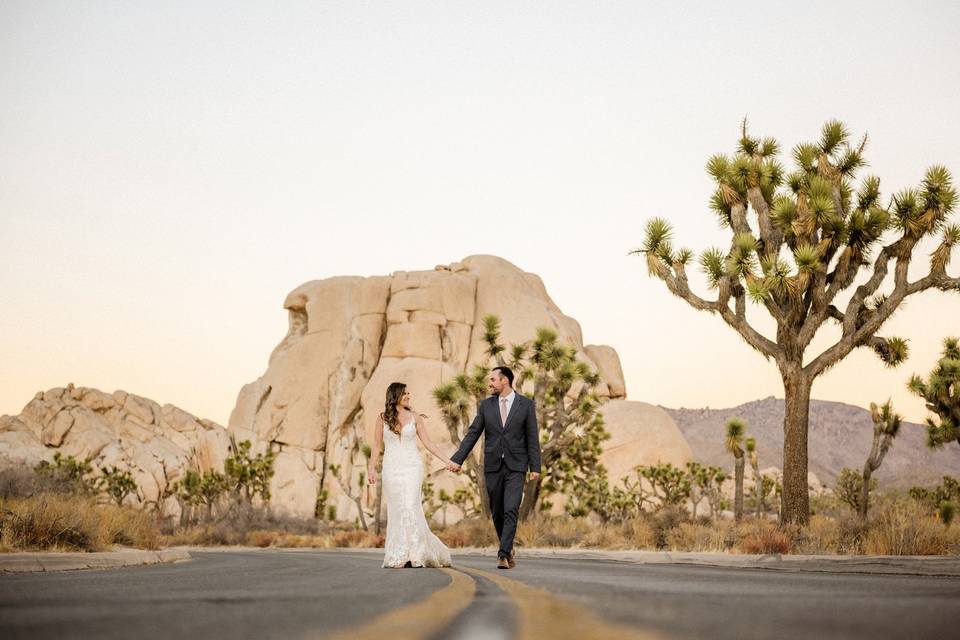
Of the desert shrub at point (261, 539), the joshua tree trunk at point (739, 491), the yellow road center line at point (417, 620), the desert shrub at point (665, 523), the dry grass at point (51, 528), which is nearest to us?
the yellow road center line at point (417, 620)

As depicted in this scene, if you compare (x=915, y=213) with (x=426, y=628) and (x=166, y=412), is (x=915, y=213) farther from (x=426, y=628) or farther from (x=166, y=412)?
(x=166, y=412)

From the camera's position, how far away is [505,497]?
1114 centimetres

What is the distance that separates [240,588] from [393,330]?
66269mm

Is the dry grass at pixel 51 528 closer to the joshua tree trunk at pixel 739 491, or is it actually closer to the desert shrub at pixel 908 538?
the desert shrub at pixel 908 538

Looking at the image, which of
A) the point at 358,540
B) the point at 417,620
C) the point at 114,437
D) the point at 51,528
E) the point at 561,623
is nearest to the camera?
the point at 561,623

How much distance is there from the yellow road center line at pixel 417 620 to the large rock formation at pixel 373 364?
60054 mm

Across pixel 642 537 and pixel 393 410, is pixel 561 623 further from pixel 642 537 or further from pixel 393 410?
pixel 642 537

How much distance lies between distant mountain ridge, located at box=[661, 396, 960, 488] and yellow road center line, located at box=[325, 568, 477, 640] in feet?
305

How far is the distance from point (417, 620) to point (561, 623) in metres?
0.66

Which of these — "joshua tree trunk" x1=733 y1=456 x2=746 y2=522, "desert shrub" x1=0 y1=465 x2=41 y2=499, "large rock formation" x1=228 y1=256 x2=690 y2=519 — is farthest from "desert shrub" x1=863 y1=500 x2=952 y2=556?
"large rock formation" x1=228 y1=256 x2=690 y2=519

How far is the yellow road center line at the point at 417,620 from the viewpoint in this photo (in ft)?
12.1

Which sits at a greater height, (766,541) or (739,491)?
(739,491)

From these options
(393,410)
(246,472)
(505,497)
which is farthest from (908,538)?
(246,472)

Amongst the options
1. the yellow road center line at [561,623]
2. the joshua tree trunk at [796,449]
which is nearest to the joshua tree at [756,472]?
the joshua tree trunk at [796,449]
